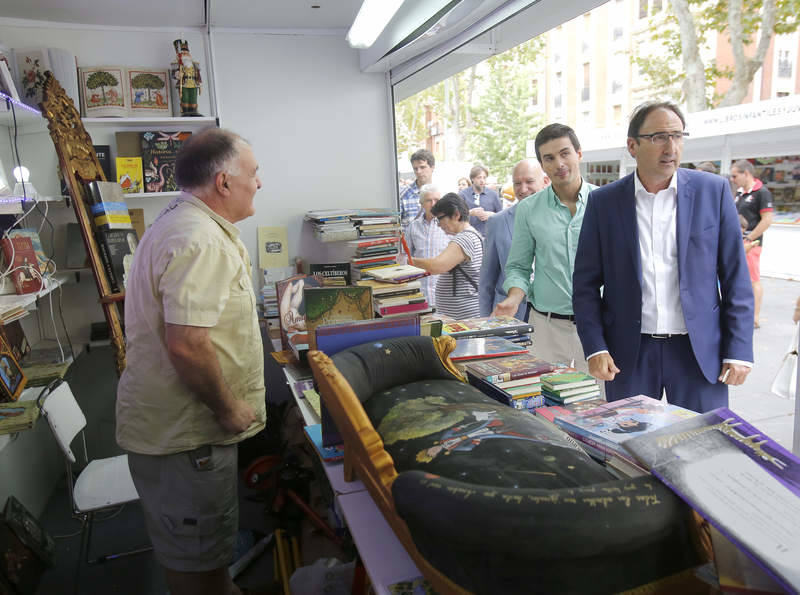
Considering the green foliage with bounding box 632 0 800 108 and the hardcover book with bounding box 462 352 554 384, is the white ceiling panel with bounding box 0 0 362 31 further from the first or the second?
the hardcover book with bounding box 462 352 554 384

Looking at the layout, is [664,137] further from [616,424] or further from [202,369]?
[202,369]

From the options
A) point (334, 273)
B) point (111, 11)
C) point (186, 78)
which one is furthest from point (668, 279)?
point (111, 11)

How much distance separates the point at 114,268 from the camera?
3.17 meters

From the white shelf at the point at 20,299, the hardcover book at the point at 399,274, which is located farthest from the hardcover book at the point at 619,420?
the white shelf at the point at 20,299

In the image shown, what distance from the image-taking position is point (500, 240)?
3254mm

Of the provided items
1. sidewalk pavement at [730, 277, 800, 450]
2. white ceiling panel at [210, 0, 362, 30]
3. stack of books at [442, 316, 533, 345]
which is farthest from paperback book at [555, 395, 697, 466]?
white ceiling panel at [210, 0, 362, 30]

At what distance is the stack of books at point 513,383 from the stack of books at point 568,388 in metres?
0.03

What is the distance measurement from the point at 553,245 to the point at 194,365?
1705mm

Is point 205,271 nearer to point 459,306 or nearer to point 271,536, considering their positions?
point 271,536

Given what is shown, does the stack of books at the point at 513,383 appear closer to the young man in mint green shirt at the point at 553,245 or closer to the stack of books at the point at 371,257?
the young man in mint green shirt at the point at 553,245

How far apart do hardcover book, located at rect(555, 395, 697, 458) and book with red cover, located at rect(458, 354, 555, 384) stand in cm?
21

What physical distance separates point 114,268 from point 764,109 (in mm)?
6051

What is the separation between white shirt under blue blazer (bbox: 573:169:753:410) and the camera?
1.91m

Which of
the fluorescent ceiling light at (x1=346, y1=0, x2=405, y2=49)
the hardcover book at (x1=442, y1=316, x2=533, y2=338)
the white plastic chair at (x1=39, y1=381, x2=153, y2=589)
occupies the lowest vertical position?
the white plastic chair at (x1=39, y1=381, x2=153, y2=589)
